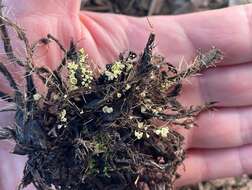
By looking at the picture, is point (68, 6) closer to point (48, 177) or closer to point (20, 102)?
point (20, 102)

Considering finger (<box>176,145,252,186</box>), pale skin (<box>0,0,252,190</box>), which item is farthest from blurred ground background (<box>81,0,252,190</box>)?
finger (<box>176,145,252,186</box>)

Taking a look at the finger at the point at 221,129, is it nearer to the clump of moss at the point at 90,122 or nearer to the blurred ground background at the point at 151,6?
the clump of moss at the point at 90,122

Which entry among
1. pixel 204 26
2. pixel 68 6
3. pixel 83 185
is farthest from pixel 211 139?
pixel 68 6

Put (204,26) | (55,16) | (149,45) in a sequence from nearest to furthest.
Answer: (149,45) < (55,16) < (204,26)

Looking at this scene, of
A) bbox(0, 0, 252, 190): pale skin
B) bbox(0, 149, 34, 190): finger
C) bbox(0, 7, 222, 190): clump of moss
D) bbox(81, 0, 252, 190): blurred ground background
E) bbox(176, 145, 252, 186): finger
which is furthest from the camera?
bbox(81, 0, 252, 190): blurred ground background

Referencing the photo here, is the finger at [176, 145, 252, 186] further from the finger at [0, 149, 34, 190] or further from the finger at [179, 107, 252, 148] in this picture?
the finger at [0, 149, 34, 190]

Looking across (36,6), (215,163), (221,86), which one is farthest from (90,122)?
(215,163)
